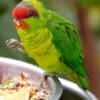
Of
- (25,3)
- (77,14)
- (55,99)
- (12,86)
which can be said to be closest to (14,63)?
(12,86)

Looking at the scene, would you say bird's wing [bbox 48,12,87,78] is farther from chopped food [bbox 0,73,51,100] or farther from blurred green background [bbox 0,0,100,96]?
blurred green background [bbox 0,0,100,96]

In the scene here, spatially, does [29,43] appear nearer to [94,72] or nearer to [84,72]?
[84,72]

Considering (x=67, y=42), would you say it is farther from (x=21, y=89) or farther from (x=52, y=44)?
(x=21, y=89)

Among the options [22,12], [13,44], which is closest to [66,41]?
[13,44]

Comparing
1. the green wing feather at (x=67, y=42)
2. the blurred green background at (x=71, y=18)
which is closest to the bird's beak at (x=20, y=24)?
the green wing feather at (x=67, y=42)

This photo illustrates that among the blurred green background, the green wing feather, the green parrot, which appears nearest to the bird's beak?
the green parrot

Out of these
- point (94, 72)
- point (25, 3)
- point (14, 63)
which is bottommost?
point (94, 72)

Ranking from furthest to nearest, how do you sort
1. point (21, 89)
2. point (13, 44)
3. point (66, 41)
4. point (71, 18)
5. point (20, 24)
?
point (71, 18), point (66, 41), point (13, 44), point (20, 24), point (21, 89)
